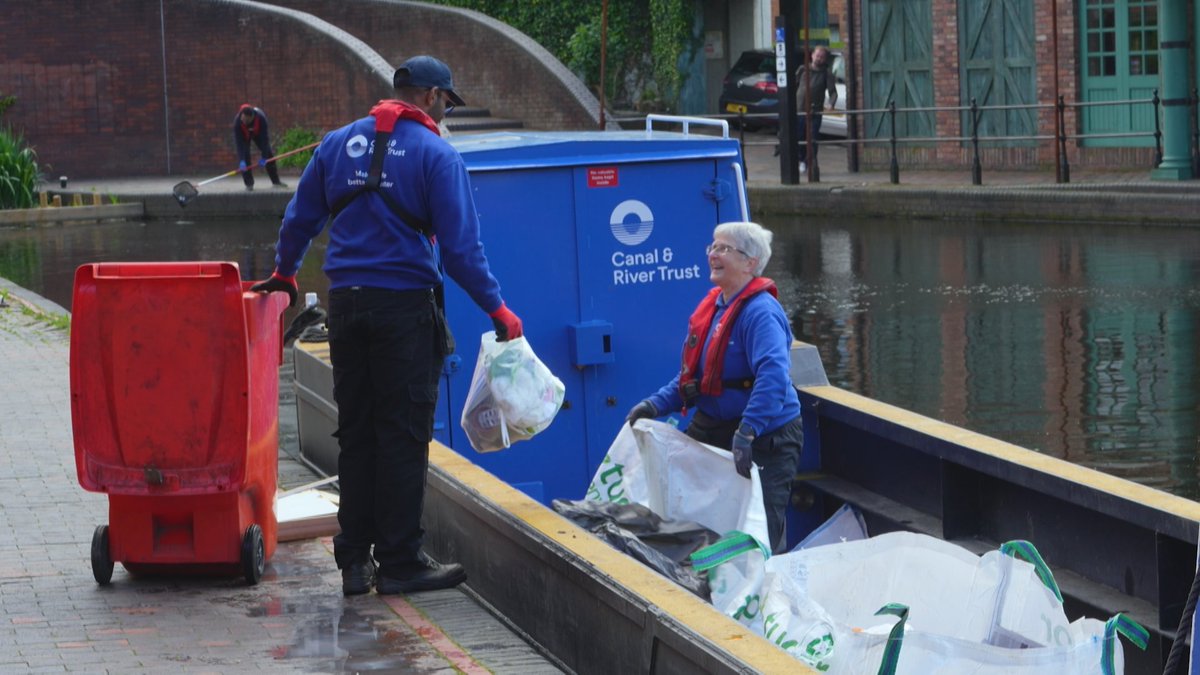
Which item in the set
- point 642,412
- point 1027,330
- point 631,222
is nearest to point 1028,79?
point 1027,330

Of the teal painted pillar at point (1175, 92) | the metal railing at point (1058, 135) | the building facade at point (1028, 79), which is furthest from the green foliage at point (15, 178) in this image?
the teal painted pillar at point (1175, 92)

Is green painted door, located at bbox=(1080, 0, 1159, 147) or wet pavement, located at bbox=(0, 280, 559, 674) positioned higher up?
green painted door, located at bbox=(1080, 0, 1159, 147)

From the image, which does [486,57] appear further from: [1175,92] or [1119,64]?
[1175,92]

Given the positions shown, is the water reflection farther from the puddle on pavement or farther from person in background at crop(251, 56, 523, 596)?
the puddle on pavement

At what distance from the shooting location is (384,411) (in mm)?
5984

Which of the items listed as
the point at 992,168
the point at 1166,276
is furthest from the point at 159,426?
the point at 992,168

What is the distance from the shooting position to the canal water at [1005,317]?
10.1m

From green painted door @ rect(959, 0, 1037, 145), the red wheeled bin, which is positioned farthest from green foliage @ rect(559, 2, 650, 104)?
the red wheeled bin

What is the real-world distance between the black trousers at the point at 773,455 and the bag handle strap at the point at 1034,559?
1469 mm

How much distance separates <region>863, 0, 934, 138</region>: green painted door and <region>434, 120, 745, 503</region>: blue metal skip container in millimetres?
19249

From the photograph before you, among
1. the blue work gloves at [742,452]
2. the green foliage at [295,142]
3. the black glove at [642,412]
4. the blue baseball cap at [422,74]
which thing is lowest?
the blue work gloves at [742,452]

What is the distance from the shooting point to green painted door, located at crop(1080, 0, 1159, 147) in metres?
22.9

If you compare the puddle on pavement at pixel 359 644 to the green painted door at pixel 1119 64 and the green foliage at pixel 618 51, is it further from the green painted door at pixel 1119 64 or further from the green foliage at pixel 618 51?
the green foliage at pixel 618 51

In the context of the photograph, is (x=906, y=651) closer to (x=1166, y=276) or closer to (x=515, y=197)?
(x=515, y=197)
